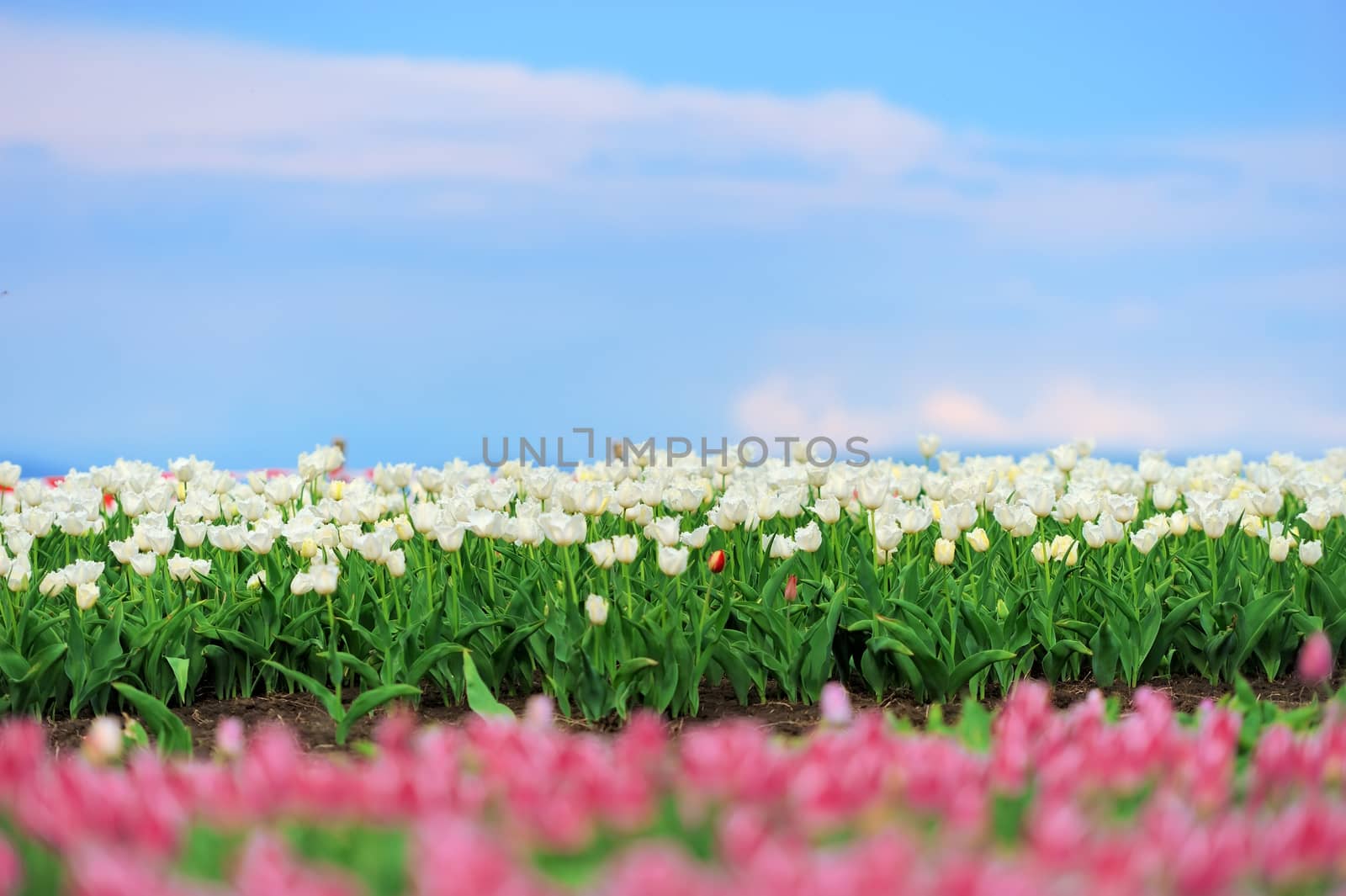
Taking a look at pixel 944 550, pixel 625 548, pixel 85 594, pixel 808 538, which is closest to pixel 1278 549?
pixel 944 550

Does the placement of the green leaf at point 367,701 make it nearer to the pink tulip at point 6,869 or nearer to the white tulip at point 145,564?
the white tulip at point 145,564

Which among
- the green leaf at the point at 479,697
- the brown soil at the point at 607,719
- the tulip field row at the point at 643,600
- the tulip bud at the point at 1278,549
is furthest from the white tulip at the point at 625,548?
the tulip bud at the point at 1278,549

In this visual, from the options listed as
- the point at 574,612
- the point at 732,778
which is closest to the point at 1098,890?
the point at 732,778

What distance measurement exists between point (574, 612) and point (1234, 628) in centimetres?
328

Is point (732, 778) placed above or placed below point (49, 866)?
above

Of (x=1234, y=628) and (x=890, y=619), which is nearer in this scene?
(x=890, y=619)

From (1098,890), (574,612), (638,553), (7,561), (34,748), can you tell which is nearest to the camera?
(1098,890)

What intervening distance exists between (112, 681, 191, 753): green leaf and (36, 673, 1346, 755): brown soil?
0.60 metres

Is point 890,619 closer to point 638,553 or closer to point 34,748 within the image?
point 638,553

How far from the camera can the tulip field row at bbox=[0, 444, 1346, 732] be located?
5.86 meters

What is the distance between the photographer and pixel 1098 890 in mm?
2148

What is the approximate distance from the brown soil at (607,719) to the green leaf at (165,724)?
0.60m

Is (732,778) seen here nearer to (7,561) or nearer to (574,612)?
(574,612)

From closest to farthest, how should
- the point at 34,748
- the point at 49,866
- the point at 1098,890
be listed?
1. the point at 1098,890
2. the point at 49,866
3. the point at 34,748
